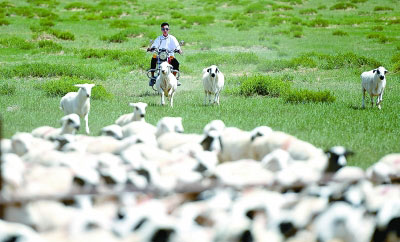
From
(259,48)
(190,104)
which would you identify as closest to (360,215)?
(190,104)

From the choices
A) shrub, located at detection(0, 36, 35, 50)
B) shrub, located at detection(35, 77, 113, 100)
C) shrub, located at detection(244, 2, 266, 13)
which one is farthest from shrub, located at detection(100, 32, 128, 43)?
shrub, located at detection(244, 2, 266, 13)

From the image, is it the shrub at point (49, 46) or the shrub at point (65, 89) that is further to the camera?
the shrub at point (49, 46)

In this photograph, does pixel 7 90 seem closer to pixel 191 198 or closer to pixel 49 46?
pixel 49 46

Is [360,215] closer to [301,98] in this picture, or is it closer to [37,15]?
[301,98]

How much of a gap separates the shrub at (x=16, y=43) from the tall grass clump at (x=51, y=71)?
242 inches

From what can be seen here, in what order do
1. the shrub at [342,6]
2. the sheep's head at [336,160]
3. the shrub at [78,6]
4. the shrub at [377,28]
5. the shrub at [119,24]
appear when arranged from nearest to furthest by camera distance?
the sheep's head at [336,160]
the shrub at [377,28]
the shrub at [119,24]
the shrub at [342,6]
the shrub at [78,6]

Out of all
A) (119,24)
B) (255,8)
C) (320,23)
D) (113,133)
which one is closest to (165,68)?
(113,133)

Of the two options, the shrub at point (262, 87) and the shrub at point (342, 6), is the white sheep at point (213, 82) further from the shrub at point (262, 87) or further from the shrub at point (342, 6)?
the shrub at point (342, 6)

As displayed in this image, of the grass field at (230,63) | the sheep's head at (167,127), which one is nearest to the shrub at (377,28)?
the grass field at (230,63)

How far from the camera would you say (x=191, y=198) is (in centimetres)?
514

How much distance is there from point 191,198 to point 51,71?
43.5 ft

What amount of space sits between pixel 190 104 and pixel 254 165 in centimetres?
708

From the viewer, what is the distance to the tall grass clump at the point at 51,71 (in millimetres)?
17312

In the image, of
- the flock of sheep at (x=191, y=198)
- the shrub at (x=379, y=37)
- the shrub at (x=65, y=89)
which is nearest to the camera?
the flock of sheep at (x=191, y=198)
